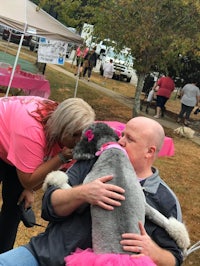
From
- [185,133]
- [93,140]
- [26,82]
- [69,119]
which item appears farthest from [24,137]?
[185,133]

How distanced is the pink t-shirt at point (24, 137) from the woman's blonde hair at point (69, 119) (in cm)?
12

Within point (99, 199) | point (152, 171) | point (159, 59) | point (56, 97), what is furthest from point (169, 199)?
point (56, 97)

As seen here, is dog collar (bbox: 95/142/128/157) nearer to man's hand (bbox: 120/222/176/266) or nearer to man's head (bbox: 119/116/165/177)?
man's head (bbox: 119/116/165/177)

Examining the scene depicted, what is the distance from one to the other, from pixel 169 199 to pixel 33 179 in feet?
3.08

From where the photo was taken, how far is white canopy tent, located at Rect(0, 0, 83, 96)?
26.3ft

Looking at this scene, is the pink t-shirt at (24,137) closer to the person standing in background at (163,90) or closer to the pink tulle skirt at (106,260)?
the pink tulle skirt at (106,260)

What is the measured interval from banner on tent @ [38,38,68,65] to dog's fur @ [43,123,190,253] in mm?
8550

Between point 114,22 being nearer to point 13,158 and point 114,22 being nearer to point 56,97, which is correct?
point 56,97

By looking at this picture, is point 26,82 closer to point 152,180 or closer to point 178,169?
point 178,169


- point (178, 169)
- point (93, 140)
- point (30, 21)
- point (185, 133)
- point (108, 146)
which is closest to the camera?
point (108, 146)

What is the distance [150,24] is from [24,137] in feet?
28.0

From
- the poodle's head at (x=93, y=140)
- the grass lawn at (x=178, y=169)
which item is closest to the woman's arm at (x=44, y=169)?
the poodle's head at (x=93, y=140)

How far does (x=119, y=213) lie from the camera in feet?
5.76

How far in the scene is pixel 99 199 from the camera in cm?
176
